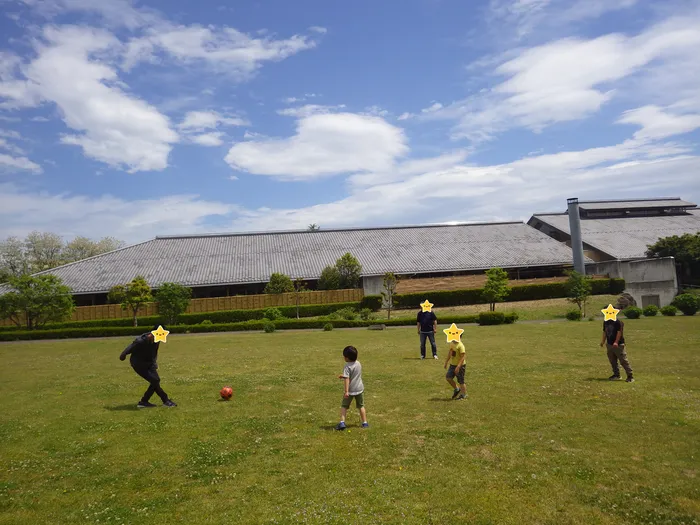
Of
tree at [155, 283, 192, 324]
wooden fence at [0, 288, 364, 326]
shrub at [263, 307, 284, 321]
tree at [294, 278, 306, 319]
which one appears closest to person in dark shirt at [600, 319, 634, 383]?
shrub at [263, 307, 284, 321]

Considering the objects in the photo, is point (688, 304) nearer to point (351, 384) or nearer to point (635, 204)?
point (351, 384)

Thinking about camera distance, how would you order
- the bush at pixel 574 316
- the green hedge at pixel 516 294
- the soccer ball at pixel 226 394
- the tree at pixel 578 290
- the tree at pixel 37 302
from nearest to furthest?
the soccer ball at pixel 226 394 → the bush at pixel 574 316 → the tree at pixel 37 302 → the tree at pixel 578 290 → the green hedge at pixel 516 294

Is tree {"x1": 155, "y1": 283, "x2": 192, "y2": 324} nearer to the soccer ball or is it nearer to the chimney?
the soccer ball

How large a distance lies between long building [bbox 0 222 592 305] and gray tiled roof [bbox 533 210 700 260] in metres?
4.84

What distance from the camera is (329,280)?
1975 inches

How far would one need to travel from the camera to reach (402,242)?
62.5 metres

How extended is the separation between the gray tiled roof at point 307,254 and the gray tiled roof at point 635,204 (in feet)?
44.0

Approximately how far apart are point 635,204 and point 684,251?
23743 millimetres

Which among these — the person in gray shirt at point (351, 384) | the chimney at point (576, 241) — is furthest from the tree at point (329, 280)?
the person in gray shirt at point (351, 384)

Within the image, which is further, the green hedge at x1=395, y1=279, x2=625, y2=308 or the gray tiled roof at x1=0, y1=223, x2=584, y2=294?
the gray tiled roof at x1=0, y1=223, x2=584, y2=294

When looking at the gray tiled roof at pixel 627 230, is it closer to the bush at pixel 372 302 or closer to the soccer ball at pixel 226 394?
the bush at pixel 372 302

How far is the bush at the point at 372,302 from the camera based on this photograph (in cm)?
4619

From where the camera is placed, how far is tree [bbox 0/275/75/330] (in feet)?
124

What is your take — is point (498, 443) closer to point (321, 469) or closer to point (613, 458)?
point (613, 458)
